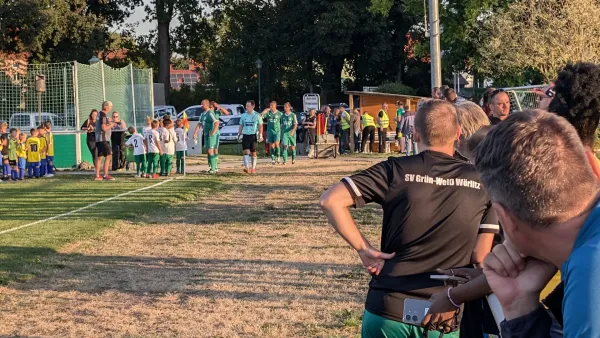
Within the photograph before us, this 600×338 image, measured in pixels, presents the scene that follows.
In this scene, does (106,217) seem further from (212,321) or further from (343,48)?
(343,48)

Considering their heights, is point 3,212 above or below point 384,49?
below

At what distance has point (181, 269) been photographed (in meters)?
10.8

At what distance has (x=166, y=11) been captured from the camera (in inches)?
2373

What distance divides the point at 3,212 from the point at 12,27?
34630 mm

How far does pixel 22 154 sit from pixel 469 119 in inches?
881

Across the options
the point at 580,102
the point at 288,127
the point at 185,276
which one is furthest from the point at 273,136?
the point at 580,102

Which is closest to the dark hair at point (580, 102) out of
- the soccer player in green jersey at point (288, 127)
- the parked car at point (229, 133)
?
the soccer player in green jersey at point (288, 127)

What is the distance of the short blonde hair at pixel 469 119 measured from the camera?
561 cm

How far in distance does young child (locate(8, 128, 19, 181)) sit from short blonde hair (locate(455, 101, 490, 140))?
2212 centimetres

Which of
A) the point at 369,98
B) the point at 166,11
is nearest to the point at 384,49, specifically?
the point at 166,11

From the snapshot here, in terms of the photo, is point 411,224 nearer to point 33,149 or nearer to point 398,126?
point 33,149

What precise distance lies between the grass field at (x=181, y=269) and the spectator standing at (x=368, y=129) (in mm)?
17120

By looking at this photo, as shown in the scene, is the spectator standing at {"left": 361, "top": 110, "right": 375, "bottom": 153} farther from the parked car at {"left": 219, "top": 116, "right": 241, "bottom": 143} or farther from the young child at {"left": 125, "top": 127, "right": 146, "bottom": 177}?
the young child at {"left": 125, "top": 127, "right": 146, "bottom": 177}

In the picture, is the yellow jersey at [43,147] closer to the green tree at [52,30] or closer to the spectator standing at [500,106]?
the spectator standing at [500,106]
